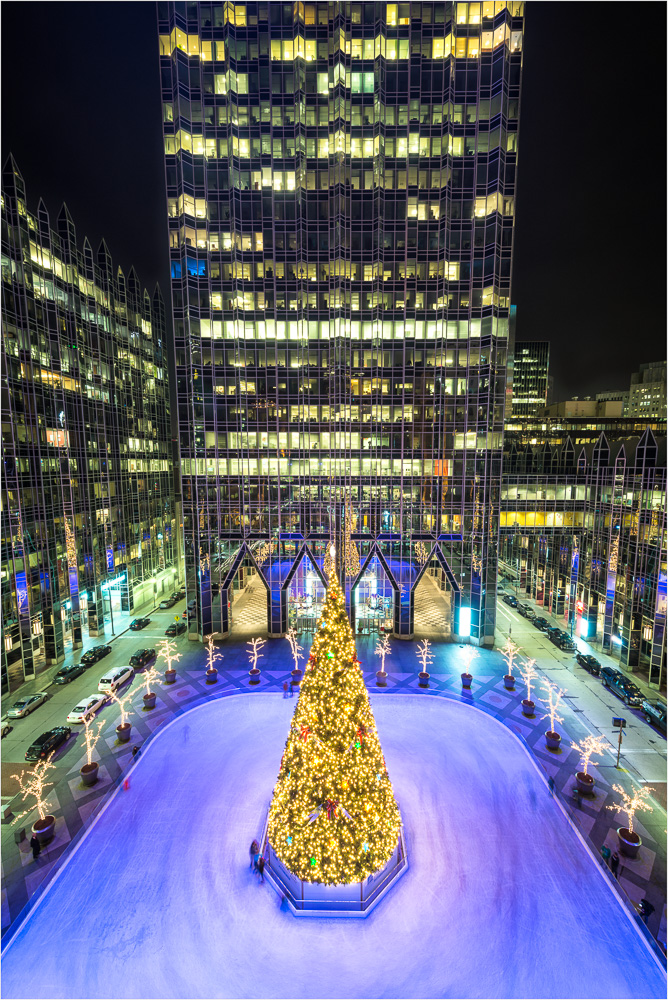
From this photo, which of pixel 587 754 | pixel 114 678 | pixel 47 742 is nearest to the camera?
pixel 587 754

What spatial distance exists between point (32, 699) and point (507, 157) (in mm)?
57595

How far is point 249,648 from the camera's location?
36562mm

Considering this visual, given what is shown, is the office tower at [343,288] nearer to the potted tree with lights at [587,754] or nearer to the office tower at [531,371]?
the potted tree with lights at [587,754]

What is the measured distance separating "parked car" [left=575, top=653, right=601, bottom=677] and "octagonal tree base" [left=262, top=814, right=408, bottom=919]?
23.9 metres

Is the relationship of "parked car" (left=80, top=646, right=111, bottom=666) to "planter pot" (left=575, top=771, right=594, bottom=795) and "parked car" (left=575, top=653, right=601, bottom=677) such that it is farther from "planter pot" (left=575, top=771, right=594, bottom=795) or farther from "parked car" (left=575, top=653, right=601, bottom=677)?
"parked car" (left=575, top=653, right=601, bottom=677)

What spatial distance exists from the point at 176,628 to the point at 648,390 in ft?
509

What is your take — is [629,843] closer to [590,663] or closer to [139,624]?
[590,663]

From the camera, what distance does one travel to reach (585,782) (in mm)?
20312

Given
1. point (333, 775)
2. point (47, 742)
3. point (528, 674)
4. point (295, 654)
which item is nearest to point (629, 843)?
point (528, 674)

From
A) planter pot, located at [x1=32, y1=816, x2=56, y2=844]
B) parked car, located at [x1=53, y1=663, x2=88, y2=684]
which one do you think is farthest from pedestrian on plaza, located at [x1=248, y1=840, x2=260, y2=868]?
parked car, located at [x1=53, y1=663, x2=88, y2=684]

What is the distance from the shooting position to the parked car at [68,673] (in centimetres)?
3108

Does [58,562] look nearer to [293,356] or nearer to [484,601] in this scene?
[293,356]

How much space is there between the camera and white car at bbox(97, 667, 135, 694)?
29.4 metres

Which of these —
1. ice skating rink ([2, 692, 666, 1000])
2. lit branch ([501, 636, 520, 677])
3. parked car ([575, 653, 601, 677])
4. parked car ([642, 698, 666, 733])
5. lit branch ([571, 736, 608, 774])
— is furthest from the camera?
parked car ([575, 653, 601, 677])
